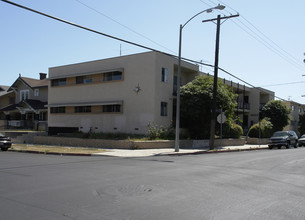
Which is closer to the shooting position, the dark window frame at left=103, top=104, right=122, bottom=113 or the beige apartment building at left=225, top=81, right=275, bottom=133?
the dark window frame at left=103, top=104, right=122, bottom=113

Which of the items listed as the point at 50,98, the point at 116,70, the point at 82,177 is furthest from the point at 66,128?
the point at 82,177

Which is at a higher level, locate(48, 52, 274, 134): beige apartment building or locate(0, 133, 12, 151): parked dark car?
locate(48, 52, 274, 134): beige apartment building

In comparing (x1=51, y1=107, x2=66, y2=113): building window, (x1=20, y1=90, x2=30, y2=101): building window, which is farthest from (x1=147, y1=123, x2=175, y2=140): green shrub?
(x1=20, y1=90, x2=30, y2=101): building window

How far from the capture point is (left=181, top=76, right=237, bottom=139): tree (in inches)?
1032

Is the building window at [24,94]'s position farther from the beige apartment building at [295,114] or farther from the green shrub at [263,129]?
the beige apartment building at [295,114]

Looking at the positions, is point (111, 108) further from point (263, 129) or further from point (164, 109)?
point (263, 129)

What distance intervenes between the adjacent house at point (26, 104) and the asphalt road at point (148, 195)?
1166 inches

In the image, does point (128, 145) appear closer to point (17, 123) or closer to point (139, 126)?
point (139, 126)

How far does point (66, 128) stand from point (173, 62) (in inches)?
548

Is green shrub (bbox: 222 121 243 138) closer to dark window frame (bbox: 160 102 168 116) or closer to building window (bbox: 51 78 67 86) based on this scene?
dark window frame (bbox: 160 102 168 116)

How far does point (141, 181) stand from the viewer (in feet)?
30.0

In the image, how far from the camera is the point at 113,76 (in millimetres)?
30188

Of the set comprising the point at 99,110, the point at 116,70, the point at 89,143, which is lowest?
the point at 89,143

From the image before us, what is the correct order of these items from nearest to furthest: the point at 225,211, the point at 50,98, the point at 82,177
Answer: the point at 225,211 < the point at 82,177 < the point at 50,98
